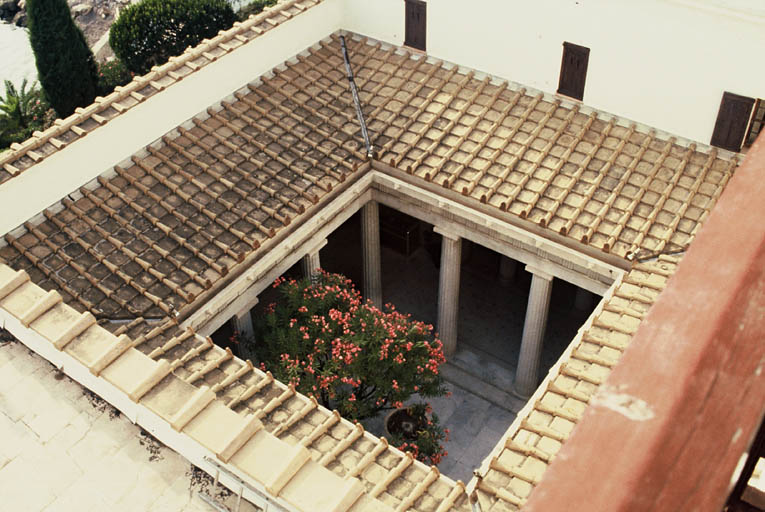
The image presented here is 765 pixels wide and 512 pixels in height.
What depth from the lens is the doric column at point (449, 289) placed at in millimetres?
22391

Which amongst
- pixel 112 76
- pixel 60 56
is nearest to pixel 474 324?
pixel 60 56

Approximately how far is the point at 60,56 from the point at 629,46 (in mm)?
24298

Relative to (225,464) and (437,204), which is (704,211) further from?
(225,464)

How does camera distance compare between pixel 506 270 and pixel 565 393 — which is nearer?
pixel 565 393

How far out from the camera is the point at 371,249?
24562 mm

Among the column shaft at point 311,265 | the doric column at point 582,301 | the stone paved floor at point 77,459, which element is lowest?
the doric column at point 582,301

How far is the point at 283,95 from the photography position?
22828mm

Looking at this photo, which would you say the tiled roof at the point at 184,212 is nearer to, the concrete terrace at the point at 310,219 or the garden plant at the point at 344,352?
the concrete terrace at the point at 310,219

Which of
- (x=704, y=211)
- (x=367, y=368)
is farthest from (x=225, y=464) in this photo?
(x=704, y=211)

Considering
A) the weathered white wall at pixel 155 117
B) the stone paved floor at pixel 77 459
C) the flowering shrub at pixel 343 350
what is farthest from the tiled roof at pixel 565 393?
the weathered white wall at pixel 155 117

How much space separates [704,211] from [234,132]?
12181 mm

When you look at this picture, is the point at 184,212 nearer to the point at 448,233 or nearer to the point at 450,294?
the point at 448,233

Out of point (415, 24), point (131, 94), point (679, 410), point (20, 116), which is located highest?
point (679, 410)

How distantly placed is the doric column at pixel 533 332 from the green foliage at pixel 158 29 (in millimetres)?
23045
